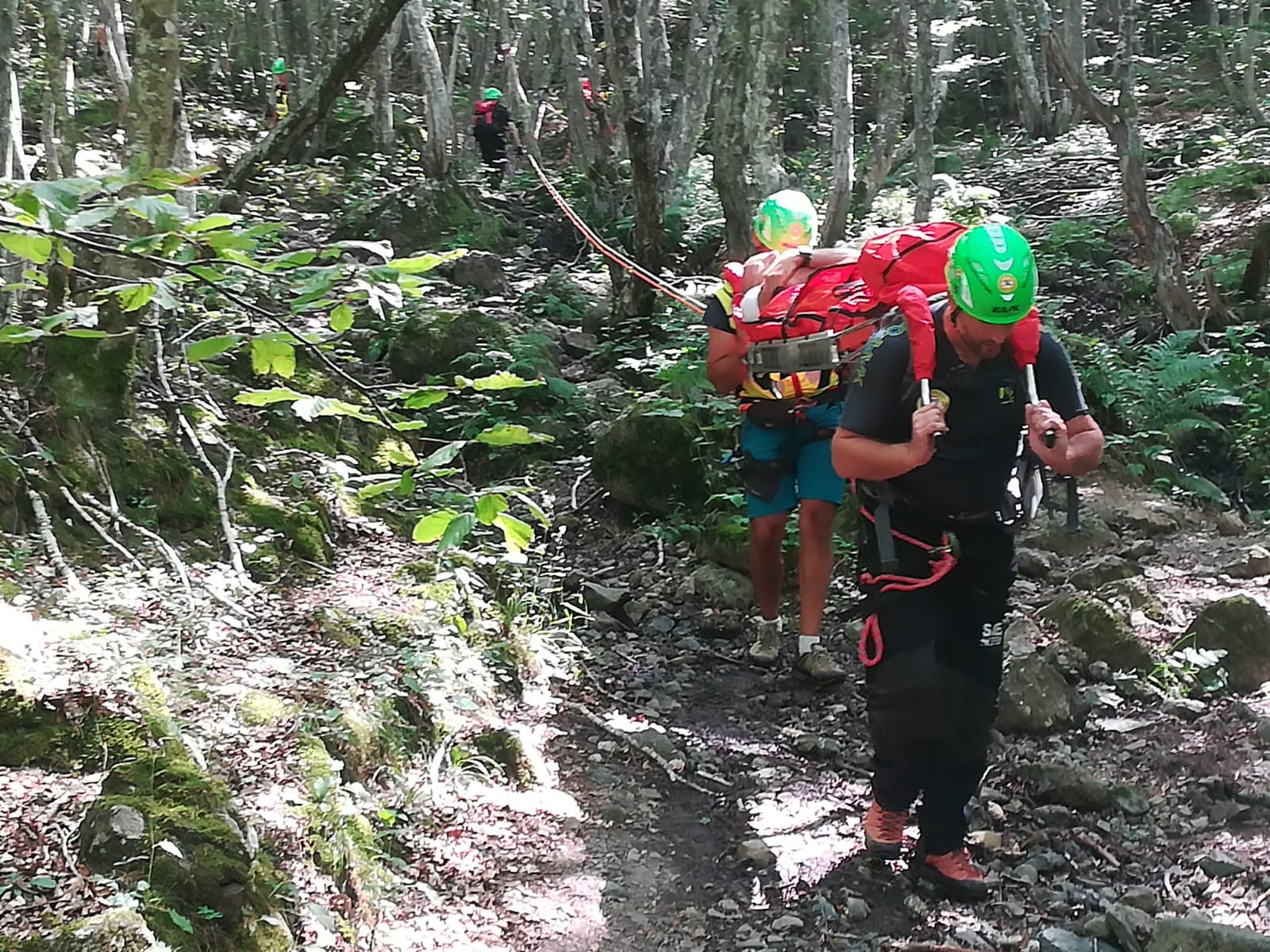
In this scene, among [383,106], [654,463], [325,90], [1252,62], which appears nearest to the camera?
[325,90]

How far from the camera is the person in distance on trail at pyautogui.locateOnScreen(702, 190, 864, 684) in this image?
18.1 ft

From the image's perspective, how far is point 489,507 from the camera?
2.24m

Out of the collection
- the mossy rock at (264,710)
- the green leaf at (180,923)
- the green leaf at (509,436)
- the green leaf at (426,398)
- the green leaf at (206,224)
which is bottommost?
the mossy rock at (264,710)

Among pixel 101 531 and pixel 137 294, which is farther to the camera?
pixel 101 531

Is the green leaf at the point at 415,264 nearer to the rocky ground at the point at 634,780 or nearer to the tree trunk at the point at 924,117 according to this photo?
the rocky ground at the point at 634,780

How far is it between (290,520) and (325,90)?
8.40 feet

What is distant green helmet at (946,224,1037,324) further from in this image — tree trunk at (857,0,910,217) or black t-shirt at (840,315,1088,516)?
tree trunk at (857,0,910,217)

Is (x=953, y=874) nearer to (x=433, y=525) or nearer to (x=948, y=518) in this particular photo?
(x=948, y=518)

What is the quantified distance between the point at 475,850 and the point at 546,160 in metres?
21.4

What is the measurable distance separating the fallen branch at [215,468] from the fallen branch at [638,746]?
1.74 metres

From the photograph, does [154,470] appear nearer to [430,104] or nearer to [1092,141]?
[430,104]

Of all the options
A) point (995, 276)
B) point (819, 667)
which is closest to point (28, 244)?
point (995, 276)

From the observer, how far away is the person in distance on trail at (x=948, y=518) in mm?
3547

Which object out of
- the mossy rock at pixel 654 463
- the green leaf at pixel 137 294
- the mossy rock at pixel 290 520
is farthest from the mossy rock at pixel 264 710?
the mossy rock at pixel 654 463
